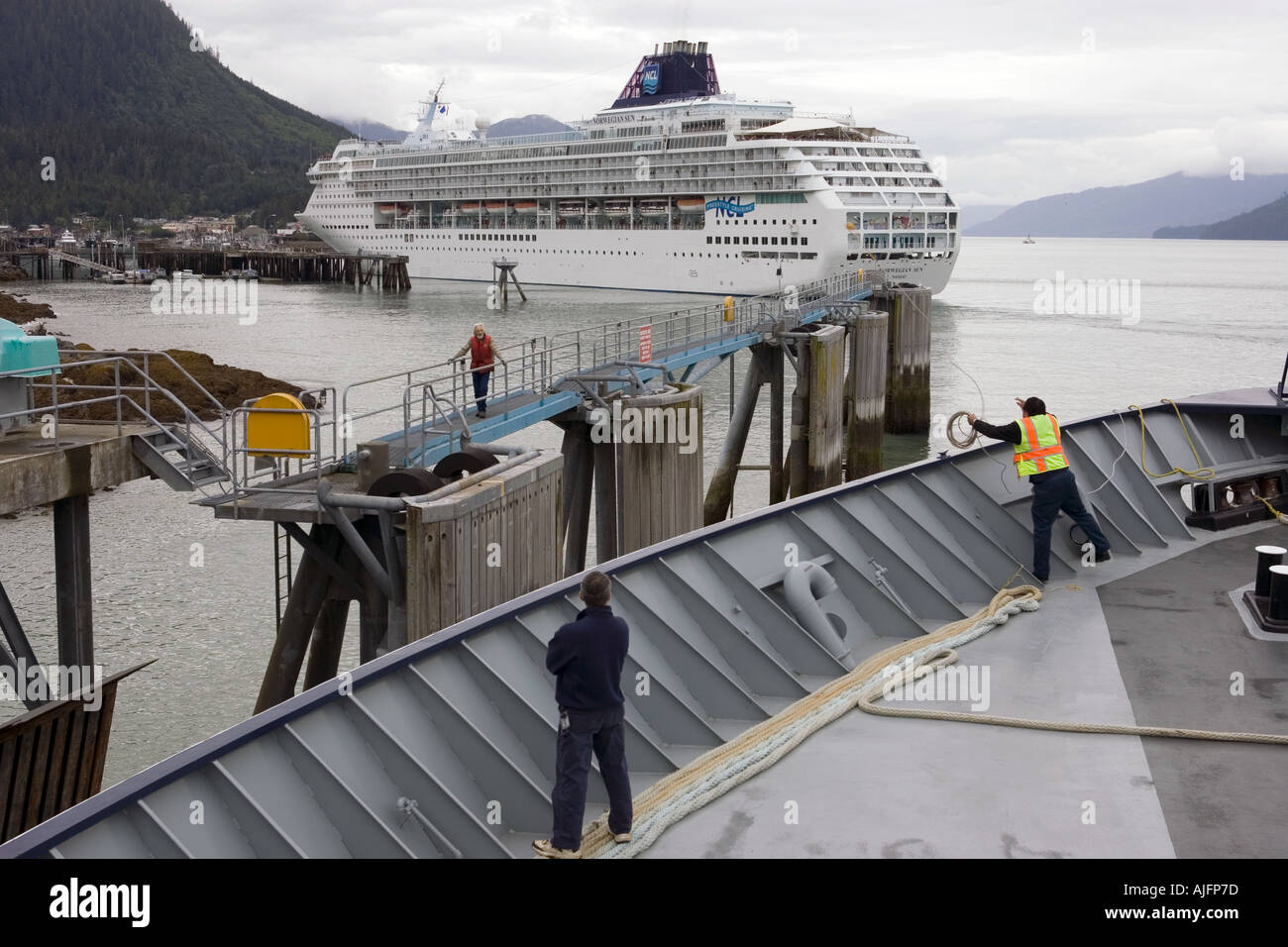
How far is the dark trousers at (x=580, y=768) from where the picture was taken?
16.7ft

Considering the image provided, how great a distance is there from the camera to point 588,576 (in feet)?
17.5

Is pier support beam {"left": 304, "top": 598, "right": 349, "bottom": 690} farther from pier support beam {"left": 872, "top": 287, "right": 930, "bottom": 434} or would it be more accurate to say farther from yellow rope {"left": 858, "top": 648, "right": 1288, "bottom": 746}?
pier support beam {"left": 872, "top": 287, "right": 930, "bottom": 434}

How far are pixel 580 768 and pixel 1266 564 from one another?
5200 millimetres

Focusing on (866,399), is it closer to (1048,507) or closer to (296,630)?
(1048,507)

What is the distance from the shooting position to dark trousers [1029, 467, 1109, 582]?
348 inches

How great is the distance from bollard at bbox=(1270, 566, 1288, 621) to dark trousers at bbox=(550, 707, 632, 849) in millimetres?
4647

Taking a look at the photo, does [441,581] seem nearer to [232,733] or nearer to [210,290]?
[232,733]

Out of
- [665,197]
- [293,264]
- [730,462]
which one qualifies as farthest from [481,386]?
[293,264]

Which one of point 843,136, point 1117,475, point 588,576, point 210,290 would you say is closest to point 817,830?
point 588,576

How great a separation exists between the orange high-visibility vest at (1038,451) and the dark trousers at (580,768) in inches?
184

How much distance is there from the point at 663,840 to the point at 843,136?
7787 cm

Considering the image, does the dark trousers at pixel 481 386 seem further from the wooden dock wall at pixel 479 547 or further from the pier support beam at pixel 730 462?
the pier support beam at pixel 730 462

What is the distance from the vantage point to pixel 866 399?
25.6 m

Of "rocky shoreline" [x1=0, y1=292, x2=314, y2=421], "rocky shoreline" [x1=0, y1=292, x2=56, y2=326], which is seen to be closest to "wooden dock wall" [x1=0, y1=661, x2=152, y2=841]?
"rocky shoreline" [x1=0, y1=292, x2=314, y2=421]
